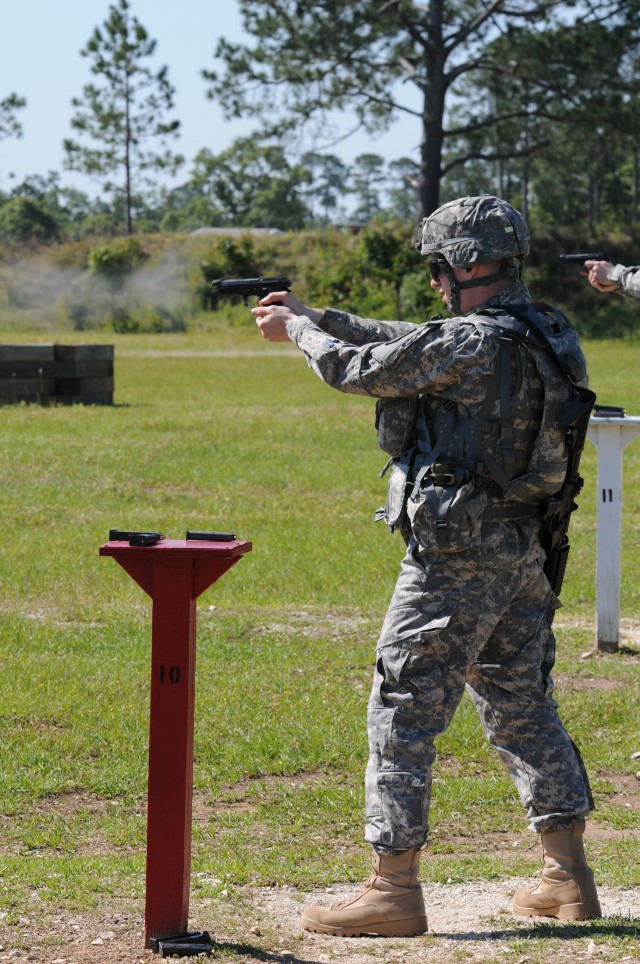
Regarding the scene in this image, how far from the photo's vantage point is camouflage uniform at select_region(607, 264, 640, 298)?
6.13 m

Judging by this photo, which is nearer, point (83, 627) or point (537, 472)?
point (537, 472)

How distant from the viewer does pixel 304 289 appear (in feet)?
134

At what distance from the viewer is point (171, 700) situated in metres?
3.44

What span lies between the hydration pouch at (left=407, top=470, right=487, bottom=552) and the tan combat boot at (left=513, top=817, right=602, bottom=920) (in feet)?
2.97

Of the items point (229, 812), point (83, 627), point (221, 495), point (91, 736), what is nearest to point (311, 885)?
point (229, 812)

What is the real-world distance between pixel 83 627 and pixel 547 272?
33675 mm

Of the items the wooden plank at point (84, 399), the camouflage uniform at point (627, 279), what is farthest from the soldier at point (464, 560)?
the wooden plank at point (84, 399)

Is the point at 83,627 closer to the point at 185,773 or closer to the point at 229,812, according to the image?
the point at 229,812

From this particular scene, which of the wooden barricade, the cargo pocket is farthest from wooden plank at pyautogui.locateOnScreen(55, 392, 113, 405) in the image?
the cargo pocket

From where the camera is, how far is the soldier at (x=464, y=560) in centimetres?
355

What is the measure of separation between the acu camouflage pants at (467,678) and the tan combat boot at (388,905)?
6 centimetres

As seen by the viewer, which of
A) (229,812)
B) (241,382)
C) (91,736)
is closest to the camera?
(229,812)

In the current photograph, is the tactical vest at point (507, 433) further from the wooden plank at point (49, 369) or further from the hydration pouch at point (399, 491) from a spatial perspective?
the wooden plank at point (49, 369)

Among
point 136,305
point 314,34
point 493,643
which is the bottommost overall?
point 493,643
